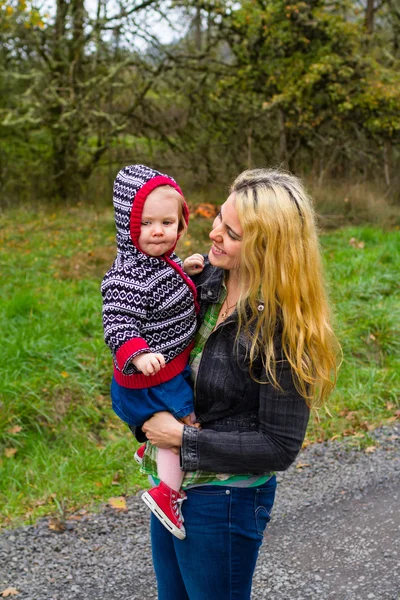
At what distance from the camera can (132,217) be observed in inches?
82.2

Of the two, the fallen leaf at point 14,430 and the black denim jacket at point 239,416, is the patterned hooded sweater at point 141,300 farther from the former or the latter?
the fallen leaf at point 14,430

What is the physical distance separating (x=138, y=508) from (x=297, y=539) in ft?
3.34

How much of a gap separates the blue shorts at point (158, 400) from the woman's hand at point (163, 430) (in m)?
0.02

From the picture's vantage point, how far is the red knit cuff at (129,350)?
1967 mm

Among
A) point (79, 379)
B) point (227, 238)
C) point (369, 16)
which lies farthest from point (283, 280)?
point (369, 16)

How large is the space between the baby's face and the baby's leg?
62 cm

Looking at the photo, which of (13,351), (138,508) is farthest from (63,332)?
(138,508)

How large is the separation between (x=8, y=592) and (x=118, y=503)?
3.34 feet

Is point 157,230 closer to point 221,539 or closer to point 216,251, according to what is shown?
point 216,251

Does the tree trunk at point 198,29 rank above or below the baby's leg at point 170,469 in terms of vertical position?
above

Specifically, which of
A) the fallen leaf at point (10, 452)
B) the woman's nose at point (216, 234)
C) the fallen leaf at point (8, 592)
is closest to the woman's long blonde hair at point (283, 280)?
the woman's nose at point (216, 234)

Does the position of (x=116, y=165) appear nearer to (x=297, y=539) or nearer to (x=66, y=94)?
(x=66, y=94)

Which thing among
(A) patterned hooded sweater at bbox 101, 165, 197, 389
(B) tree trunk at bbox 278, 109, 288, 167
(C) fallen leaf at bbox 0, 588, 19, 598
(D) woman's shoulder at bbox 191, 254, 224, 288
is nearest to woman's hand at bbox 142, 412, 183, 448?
(A) patterned hooded sweater at bbox 101, 165, 197, 389

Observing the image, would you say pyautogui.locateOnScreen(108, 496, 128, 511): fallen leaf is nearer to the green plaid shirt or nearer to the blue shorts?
the green plaid shirt
